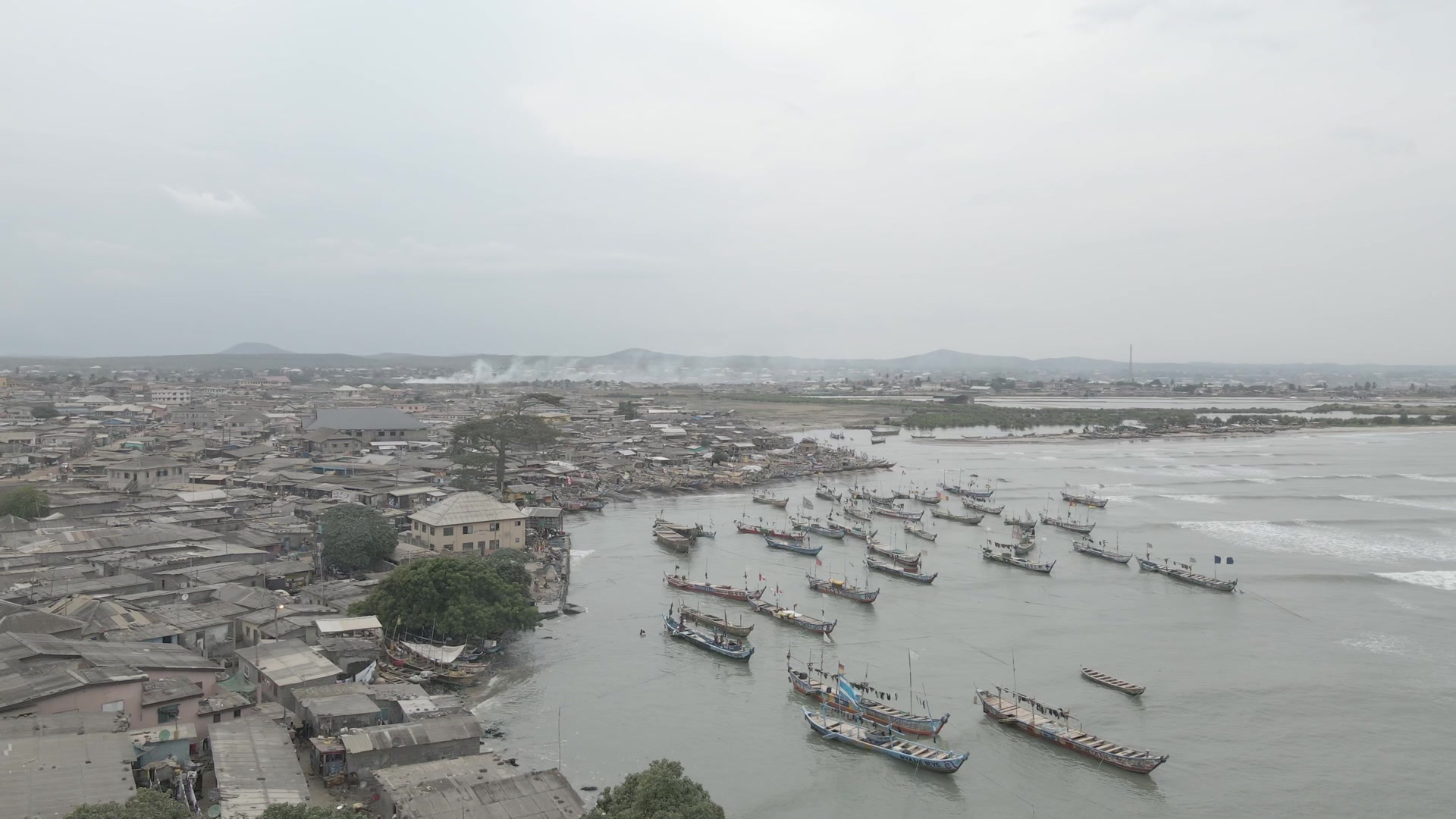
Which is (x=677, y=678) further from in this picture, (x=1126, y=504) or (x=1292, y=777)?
(x=1126, y=504)

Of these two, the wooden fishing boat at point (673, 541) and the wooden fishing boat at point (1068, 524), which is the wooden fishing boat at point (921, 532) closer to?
the wooden fishing boat at point (1068, 524)

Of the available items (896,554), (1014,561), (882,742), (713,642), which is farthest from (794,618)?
(1014,561)

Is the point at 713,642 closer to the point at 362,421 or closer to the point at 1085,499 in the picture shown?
the point at 1085,499

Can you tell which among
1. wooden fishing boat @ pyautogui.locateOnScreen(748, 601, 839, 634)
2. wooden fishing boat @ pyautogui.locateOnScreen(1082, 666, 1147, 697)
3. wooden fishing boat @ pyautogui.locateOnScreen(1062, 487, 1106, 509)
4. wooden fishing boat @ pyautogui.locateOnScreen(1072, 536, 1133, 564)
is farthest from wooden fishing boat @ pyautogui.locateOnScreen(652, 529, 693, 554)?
wooden fishing boat @ pyautogui.locateOnScreen(1062, 487, 1106, 509)

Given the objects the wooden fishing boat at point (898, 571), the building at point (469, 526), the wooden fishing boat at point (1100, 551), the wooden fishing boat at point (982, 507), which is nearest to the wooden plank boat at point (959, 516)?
the wooden fishing boat at point (982, 507)

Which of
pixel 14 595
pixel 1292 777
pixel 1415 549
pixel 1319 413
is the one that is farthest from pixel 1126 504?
pixel 1319 413

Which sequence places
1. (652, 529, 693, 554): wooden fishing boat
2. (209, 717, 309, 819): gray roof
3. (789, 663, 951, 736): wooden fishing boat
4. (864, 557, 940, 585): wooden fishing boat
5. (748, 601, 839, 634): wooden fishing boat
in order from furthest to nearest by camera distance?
(652, 529, 693, 554): wooden fishing boat, (864, 557, 940, 585): wooden fishing boat, (748, 601, 839, 634): wooden fishing boat, (789, 663, 951, 736): wooden fishing boat, (209, 717, 309, 819): gray roof

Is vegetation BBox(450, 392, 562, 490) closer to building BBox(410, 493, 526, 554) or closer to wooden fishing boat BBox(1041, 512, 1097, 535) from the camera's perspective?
building BBox(410, 493, 526, 554)
